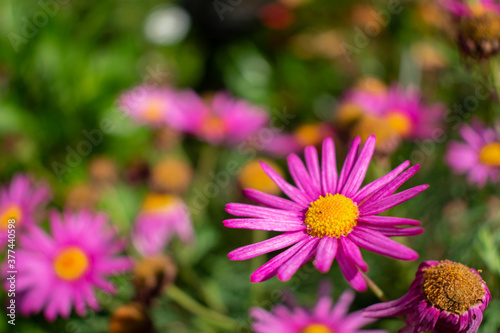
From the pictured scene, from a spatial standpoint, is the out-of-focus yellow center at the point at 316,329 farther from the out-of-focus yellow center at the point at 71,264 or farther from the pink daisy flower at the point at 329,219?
the out-of-focus yellow center at the point at 71,264

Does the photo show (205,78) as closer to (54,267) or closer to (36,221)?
(36,221)

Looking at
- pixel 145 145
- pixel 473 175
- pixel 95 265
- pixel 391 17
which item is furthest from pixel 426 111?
pixel 145 145

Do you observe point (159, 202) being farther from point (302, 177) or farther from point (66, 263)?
point (302, 177)

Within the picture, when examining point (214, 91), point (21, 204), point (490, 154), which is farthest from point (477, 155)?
point (214, 91)

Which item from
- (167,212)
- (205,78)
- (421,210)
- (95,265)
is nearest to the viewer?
(95,265)

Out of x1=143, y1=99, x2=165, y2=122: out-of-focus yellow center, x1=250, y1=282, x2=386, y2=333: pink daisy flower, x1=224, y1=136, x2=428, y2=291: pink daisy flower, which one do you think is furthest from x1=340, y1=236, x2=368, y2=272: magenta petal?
x1=143, y1=99, x2=165, y2=122: out-of-focus yellow center

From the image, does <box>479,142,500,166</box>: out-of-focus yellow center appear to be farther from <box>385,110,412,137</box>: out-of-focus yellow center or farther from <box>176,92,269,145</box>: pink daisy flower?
<box>176,92,269,145</box>: pink daisy flower

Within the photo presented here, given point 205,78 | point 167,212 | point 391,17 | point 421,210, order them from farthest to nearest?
point 205,78, point 391,17, point 167,212, point 421,210
